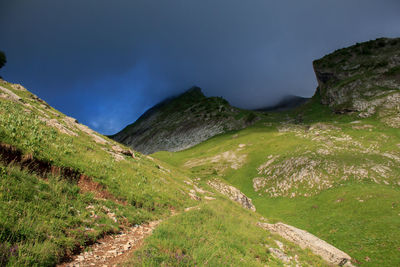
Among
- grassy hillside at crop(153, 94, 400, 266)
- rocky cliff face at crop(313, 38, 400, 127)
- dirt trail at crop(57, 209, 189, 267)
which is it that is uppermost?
rocky cliff face at crop(313, 38, 400, 127)

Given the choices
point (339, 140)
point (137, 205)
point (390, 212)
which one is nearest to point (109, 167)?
point (137, 205)

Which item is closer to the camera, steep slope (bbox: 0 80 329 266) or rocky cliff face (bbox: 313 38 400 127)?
steep slope (bbox: 0 80 329 266)

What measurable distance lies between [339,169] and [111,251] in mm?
55202

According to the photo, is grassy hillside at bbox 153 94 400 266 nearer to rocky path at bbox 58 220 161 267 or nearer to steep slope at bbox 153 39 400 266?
steep slope at bbox 153 39 400 266

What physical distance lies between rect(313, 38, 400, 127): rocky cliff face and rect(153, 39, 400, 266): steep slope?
1.72 feet

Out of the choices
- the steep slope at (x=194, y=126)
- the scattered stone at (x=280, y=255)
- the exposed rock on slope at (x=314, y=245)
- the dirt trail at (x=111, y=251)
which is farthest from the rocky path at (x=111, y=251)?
the steep slope at (x=194, y=126)

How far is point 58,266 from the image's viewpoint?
538cm

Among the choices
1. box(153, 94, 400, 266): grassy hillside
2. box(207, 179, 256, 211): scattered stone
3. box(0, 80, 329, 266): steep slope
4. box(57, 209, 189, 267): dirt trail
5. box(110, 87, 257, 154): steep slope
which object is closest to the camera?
box(0, 80, 329, 266): steep slope

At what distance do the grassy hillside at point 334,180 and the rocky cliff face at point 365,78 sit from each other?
7190mm

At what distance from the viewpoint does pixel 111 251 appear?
278 inches

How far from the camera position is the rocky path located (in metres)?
6.07

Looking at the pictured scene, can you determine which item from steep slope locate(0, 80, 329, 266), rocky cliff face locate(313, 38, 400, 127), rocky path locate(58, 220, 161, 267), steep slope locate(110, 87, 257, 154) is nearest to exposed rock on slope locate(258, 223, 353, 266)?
steep slope locate(0, 80, 329, 266)

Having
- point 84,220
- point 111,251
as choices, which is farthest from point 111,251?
point 84,220

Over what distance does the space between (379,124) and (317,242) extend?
244ft
